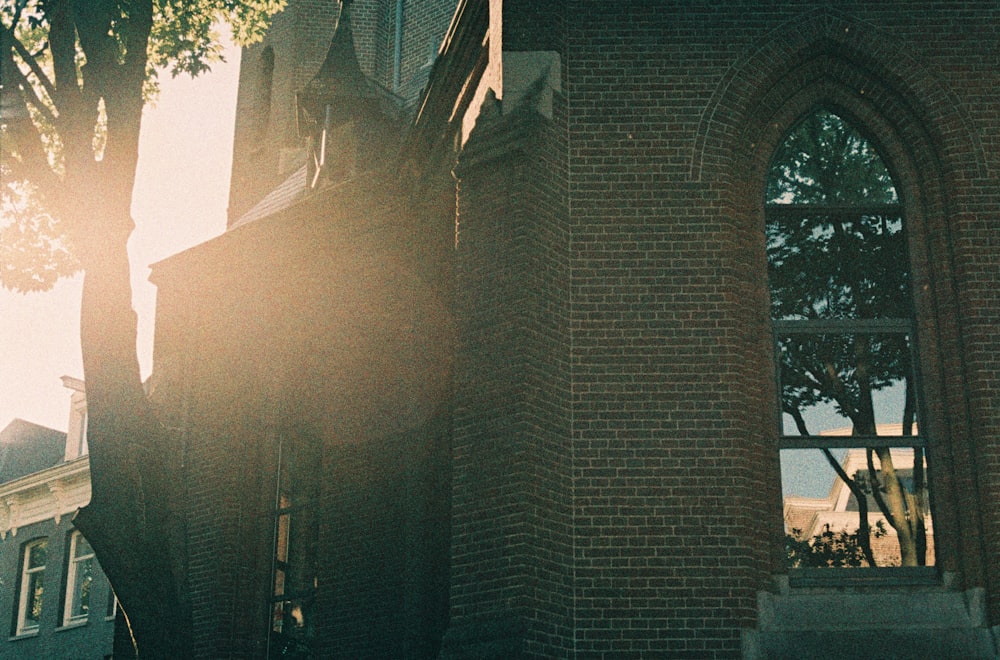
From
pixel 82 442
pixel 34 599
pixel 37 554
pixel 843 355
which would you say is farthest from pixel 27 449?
pixel 843 355

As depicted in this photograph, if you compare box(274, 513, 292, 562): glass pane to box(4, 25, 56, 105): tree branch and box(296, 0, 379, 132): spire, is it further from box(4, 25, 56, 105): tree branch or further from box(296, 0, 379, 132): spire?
box(4, 25, 56, 105): tree branch

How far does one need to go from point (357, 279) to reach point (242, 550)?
3.24m

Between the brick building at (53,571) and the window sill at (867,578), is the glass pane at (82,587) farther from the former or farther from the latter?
the window sill at (867,578)

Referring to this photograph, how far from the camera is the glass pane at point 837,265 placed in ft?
34.1

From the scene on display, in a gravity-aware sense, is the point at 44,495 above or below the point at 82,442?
below

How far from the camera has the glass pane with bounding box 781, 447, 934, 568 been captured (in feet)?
31.7

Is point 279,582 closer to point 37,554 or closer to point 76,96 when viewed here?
point 76,96

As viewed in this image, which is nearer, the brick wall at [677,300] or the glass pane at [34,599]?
the brick wall at [677,300]

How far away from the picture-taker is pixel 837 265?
1055 cm

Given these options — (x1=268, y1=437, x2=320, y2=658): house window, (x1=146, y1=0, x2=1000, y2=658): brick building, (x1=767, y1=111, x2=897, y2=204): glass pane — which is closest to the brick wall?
(x1=146, y1=0, x2=1000, y2=658): brick building

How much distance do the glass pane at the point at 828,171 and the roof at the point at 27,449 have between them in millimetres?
27183

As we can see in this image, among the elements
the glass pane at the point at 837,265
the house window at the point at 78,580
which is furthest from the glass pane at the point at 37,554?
the glass pane at the point at 837,265

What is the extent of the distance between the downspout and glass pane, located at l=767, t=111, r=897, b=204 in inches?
462

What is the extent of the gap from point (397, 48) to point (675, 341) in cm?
1339
